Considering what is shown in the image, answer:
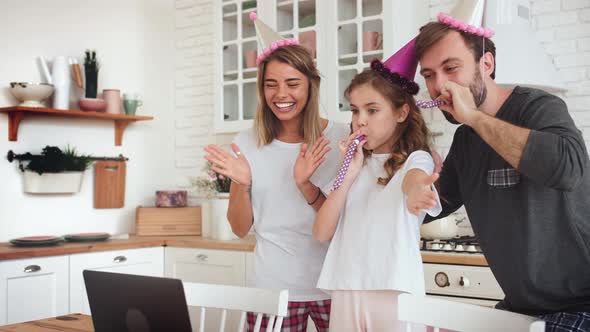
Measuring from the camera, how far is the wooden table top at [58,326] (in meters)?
1.92

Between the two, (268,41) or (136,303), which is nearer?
(136,303)

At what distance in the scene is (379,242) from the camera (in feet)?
5.71

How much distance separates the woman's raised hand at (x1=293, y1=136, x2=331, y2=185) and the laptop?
29.3 inches

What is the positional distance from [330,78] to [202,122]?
4.01ft

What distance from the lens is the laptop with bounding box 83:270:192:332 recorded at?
1168 millimetres

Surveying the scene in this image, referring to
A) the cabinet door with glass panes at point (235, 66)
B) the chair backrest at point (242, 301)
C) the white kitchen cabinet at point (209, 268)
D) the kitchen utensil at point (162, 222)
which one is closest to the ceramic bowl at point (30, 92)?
the kitchen utensil at point (162, 222)

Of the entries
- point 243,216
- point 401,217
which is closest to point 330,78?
point 243,216

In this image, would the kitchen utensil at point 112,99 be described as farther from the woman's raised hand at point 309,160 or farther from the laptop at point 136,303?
the laptop at point 136,303

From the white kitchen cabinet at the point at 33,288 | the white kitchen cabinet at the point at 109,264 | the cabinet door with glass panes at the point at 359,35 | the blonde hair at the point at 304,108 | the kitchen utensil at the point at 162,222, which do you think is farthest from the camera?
the kitchen utensil at the point at 162,222

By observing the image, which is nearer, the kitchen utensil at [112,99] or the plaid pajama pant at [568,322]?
the plaid pajama pant at [568,322]

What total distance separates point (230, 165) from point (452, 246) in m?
1.24

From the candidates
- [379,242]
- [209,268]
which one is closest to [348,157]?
[379,242]

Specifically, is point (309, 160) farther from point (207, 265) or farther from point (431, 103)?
point (207, 265)

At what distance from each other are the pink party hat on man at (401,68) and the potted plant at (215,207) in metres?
1.92
